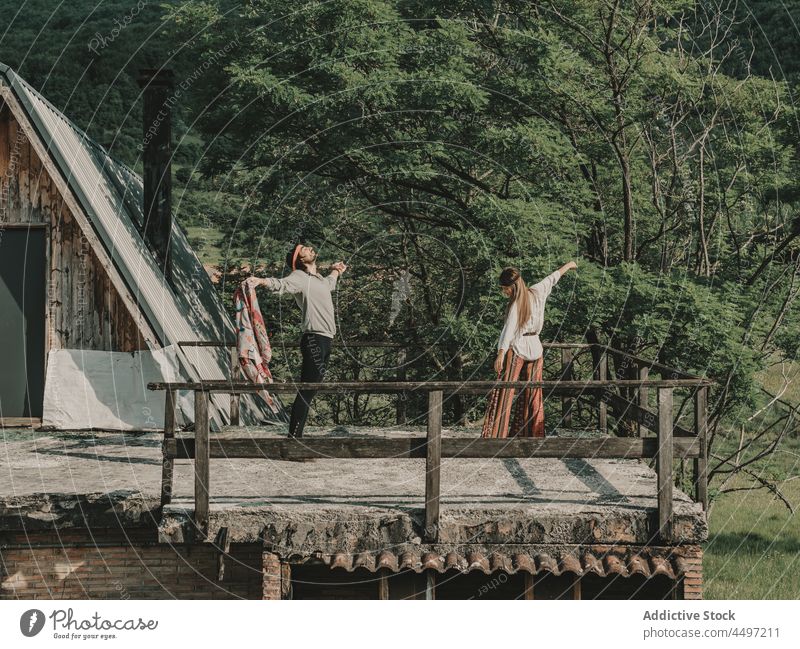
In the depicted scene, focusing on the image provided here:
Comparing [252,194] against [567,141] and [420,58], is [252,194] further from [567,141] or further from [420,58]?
[567,141]

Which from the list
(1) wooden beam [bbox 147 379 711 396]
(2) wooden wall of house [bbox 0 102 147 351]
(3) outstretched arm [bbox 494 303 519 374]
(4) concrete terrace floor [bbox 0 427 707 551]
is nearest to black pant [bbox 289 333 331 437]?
(4) concrete terrace floor [bbox 0 427 707 551]

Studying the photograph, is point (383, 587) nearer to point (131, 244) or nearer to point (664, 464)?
point (664, 464)

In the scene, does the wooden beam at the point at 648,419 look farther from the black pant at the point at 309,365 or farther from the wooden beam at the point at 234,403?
the wooden beam at the point at 234,403

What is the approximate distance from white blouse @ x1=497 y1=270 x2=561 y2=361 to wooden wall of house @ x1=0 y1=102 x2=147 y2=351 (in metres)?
4.58

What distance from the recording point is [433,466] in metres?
7.78

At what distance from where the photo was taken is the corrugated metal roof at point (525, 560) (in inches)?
311

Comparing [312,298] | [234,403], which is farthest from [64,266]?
[312,298]

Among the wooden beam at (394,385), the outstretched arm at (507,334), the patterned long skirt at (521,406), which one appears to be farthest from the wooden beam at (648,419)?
the outstretched arm at (507,334)

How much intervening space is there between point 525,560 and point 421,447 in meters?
1.30

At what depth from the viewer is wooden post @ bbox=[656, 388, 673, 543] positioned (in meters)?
7.77

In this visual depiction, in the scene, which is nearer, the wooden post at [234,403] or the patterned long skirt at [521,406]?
the patterned long skirt at [521,406]

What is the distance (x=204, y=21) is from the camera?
16.2m

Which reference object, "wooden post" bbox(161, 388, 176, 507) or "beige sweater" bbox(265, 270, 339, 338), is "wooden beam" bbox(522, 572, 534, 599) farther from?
"wooden post" bbox(161, 388, 176, 507)

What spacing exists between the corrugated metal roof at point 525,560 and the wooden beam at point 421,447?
837 mm
